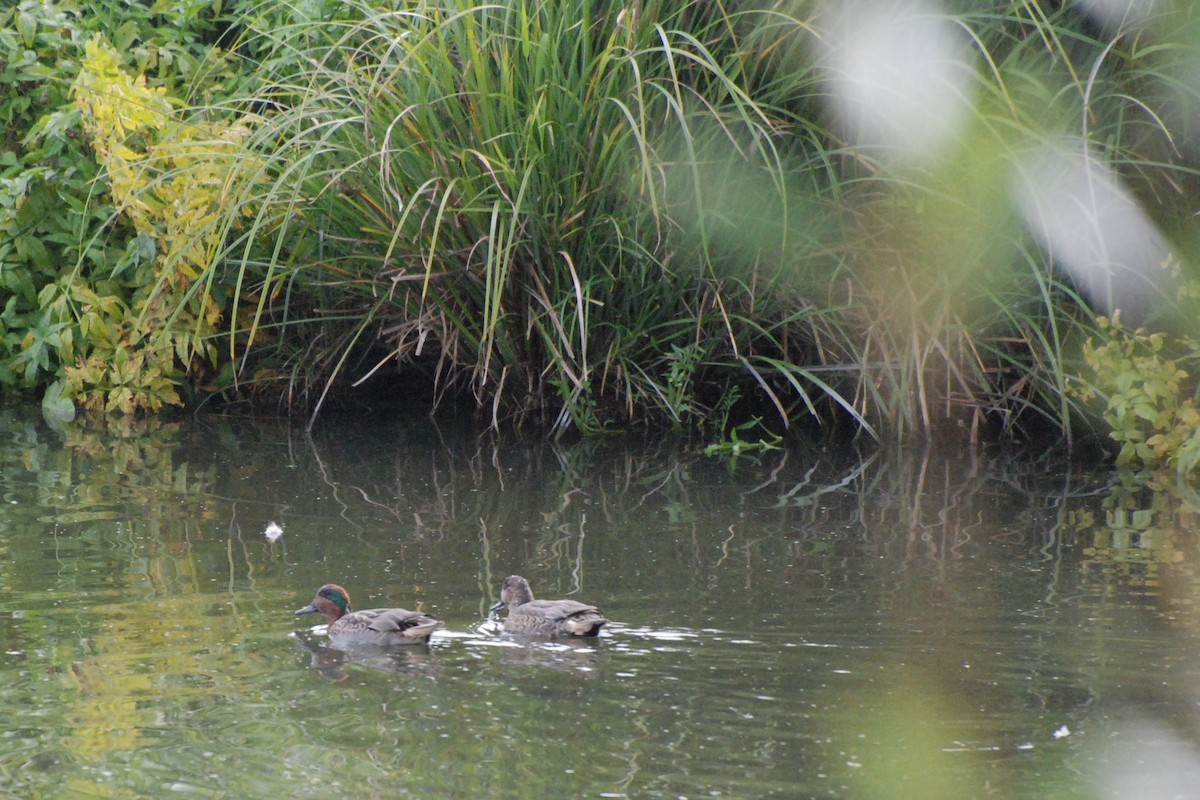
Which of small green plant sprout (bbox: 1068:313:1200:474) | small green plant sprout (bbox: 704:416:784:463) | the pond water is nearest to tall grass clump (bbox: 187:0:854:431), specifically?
small green plant sprout (bbox: 704:416:784:463)

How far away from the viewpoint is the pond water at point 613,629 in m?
3.92

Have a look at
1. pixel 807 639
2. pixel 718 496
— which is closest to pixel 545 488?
pixel 718 496

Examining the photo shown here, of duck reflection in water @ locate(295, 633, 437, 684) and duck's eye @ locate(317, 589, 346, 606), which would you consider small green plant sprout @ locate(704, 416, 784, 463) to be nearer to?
duck's eye @ locate(317, 589, 346, 606)

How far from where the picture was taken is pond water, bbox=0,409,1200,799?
3.92 m

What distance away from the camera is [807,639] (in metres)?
5.03

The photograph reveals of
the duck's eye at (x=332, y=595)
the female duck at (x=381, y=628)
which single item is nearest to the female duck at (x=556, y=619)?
the female duck at (x=381, y=628)

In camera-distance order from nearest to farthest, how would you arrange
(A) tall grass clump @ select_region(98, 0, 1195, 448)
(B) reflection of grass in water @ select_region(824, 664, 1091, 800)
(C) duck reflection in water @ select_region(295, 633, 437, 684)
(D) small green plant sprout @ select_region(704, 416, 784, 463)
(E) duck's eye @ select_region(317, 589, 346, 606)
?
1. (B) reflection of grass in water @ select_region(824, 664, 1091, 800)
2. (C) duck reflection in water @ select_region(295, 633, 437, 684)
3. (E) duck's eye @ select_region(317, 589, 346, 606)
4. (A) tall grass clump @ select_region(98, 0, 1195, 448)
5. (D) small green plant sprout @ select_region(704, 416, 784, 463)

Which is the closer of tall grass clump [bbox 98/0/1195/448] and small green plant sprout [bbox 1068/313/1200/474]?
small green plant sprout [bbox 1068/313/1200/474]

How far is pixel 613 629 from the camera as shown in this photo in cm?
519

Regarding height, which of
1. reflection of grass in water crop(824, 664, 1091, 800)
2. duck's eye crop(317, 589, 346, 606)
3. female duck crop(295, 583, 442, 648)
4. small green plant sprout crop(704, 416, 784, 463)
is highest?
small green plant sprout crop(704, 416, 784, 463)

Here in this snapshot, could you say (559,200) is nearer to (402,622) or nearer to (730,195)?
(730,195)

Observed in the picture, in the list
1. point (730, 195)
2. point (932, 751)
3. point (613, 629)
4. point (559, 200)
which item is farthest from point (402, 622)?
point (730, 195)

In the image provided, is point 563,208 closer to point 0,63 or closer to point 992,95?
point 992,95

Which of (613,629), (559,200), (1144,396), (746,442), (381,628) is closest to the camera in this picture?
(381,628)
